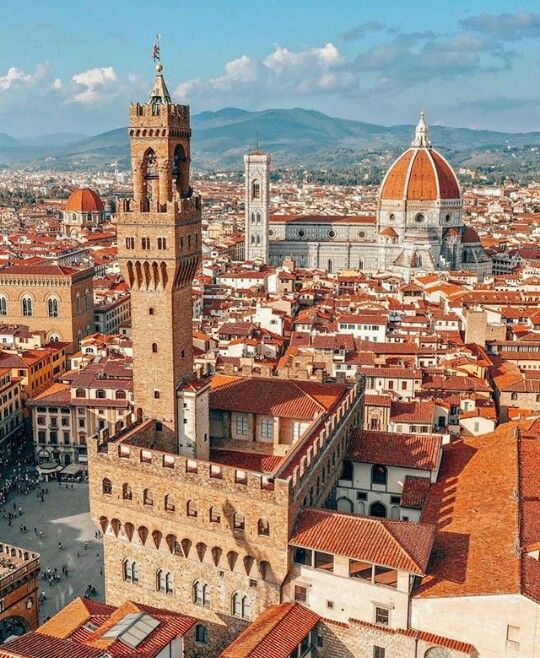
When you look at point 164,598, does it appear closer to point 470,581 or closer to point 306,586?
point 306,586

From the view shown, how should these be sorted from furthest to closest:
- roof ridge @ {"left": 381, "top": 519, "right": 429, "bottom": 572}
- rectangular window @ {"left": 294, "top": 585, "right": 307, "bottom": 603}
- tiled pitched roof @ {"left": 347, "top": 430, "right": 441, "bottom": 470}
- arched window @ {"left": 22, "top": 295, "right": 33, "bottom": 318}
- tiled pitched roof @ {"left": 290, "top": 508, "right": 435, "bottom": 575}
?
arched window @ {"left": 22, "top": 295, "right": 33, "bottom": 318} < tiled pitched roof @ {"left": 347, "top": 430, "right": 441, "bottom": 470} < rectangular window @ {"left": 294, "top": 585, "right": 307, "bottom": 603} < tiled pitched roof @ {"left": 290, "top": 508, "right": 435, "bottom": 575} < roof ridge @ {"left": 381, "top": 519, "right": 429, "bottom": 572}

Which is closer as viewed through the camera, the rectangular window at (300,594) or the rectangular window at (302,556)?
the rectangular window at (302,556)

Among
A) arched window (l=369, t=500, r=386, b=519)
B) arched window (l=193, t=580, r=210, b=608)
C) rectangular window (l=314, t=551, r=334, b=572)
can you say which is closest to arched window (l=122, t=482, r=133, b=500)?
arched window (l=193, t=580, r=210, b=608)

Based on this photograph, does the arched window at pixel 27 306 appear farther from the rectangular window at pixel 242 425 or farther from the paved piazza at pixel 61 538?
the rectangular window at pixel 242 425

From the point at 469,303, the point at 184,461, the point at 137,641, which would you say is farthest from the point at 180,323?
the point at 469,303

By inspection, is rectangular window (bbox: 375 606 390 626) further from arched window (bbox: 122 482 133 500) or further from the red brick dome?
the red brick dome

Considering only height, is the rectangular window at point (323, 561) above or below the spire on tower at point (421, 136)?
below

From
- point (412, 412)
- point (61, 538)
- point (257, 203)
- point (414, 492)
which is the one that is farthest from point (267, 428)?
point (257, 203)

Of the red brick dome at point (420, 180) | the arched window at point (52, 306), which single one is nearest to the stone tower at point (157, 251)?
the arched window at point (52, 306)
